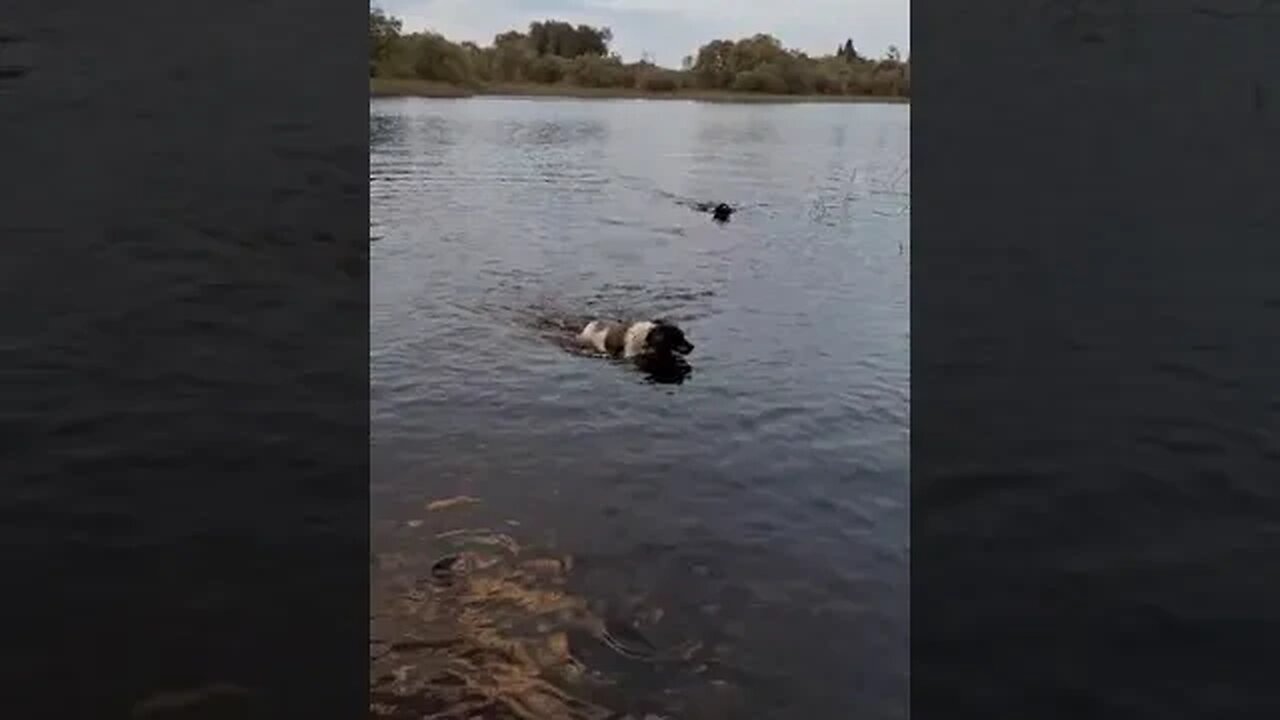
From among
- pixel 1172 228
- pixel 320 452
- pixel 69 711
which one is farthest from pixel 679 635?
pixel 1172 228

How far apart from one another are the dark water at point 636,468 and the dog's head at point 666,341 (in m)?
0.41

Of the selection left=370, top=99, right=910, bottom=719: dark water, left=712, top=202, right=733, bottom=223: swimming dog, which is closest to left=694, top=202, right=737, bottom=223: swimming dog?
left=712, top=202, right=733, bottom=223: swimming dog

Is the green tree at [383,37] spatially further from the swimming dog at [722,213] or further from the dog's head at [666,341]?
the dog's head at [666,341]

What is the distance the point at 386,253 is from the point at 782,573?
12.3 m

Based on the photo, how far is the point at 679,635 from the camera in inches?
244

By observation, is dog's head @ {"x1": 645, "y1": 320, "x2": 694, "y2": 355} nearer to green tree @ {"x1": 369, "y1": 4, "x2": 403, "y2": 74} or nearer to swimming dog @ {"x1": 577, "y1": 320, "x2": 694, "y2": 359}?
swimming dog @ {"x1": 577, "y1": 320, "x2": 694, "y2": 359}

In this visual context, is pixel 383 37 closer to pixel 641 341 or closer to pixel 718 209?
pixel 718 209

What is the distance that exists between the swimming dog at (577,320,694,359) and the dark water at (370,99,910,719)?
399 millimetres

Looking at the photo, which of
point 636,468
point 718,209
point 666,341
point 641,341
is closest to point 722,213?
point 718,209

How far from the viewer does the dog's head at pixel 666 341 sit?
12.3 meters

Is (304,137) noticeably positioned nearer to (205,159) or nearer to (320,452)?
(205,159)

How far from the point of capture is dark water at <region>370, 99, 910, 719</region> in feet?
19.2

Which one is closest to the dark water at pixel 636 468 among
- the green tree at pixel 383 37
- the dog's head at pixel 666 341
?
the dog's head at pixel 666 341

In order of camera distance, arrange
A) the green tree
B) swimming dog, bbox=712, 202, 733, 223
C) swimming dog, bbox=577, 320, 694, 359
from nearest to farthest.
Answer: swimming dog, bbox=577, 320, 694, 359, swimming dog, bbox=712, 202, 733, 223, the green tree
